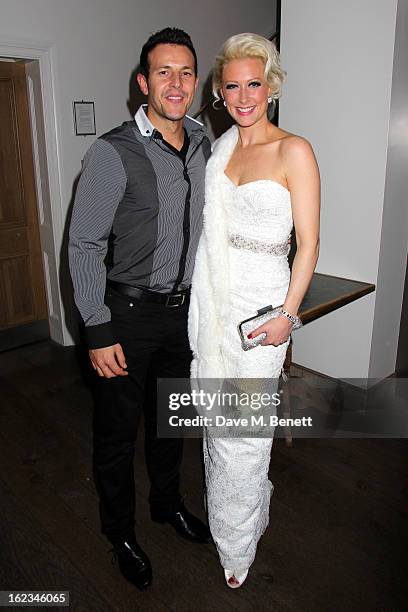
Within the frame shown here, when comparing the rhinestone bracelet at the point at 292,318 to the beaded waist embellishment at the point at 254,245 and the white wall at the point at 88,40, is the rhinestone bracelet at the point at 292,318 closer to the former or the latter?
the beaded waist embellishment at the point at 254,245

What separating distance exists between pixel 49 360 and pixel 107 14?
2636mm

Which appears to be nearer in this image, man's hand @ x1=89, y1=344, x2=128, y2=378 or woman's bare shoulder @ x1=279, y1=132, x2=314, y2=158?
woman's bare shoulder @ x1=279, y1=132, x2=314, y2=158

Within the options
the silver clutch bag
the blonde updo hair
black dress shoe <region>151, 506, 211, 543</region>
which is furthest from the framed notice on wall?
black dress shoe <region>151, 506, 211, 543</region>

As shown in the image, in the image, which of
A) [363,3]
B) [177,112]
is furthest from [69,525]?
[363,3]

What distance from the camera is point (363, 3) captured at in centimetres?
277

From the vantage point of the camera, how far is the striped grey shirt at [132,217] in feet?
5.71

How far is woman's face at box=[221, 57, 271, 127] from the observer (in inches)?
67.1

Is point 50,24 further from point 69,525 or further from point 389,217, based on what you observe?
point 69,525

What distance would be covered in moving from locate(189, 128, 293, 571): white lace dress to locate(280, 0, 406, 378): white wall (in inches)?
51.7

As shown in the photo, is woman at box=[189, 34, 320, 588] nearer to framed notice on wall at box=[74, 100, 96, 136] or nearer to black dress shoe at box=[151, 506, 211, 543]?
black dress shoe at box=[151, 506, 211, 543]

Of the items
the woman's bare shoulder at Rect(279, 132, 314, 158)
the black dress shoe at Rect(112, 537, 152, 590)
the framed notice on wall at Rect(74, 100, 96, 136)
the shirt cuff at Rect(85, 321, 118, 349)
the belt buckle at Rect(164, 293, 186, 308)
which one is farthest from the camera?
the framed notice on wall at Rect(74, 100, 96, 136)

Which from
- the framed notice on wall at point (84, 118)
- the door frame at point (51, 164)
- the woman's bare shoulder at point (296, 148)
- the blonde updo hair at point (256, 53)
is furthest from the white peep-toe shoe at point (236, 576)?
the framed notice on wall at point (84, 118)

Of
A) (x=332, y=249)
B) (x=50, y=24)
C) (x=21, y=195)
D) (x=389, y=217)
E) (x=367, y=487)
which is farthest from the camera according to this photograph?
(x=21, y=195)

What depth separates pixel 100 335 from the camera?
1.78m
